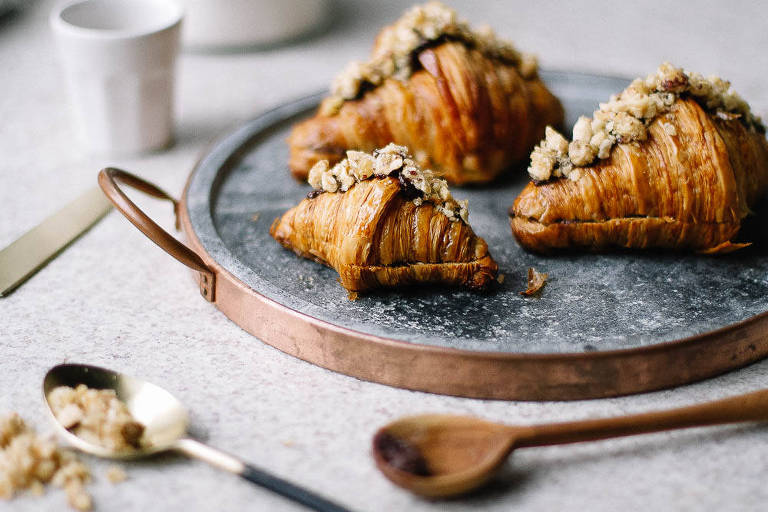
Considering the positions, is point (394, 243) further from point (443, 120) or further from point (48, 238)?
point (48, 238)

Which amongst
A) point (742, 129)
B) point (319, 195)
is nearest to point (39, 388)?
point (319, 195)

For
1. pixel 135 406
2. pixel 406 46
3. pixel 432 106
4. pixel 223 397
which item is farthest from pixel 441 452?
pixel 406 46

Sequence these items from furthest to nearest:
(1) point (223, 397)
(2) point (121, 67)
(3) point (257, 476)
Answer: (2) point (121, 67) < (1) point (223, 397) < (3) point (257, 476)

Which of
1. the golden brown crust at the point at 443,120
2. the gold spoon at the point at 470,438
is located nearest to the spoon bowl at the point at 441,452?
the gold spoon at the point at 470,438

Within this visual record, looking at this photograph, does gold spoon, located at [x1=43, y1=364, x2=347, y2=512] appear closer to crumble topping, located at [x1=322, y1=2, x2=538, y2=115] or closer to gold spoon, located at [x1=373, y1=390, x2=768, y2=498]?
gold spoon, located at [x1=373, y1=390, x2=768, y2=498]

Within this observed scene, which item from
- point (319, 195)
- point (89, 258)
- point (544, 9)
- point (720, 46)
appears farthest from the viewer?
point (544, 9)

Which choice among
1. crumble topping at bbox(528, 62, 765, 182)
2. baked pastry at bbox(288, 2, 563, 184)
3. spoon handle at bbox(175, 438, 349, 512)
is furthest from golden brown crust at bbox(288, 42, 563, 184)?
spoon handle at bbox(175, 438, 349, 512)

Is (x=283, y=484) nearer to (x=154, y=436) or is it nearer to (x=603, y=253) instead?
(x=154, y=436)
